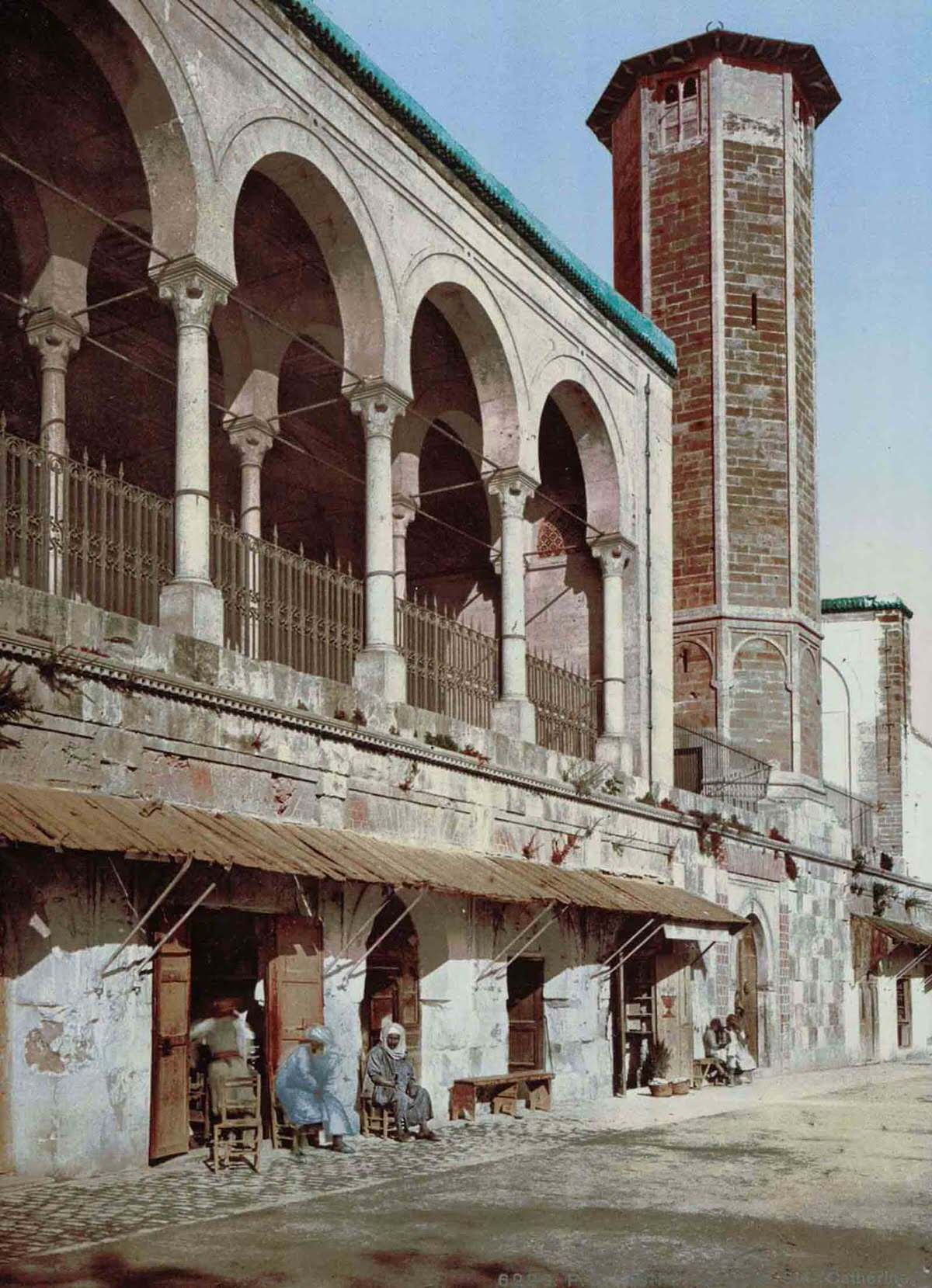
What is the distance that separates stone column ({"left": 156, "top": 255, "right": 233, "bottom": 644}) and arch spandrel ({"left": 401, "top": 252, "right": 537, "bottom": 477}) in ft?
14.5

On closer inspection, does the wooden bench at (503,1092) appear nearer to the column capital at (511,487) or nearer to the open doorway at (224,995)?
the open doorway at (224,995)

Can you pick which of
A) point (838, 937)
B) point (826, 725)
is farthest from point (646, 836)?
point (826, 725)

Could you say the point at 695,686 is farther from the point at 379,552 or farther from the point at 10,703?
the point at 10,703

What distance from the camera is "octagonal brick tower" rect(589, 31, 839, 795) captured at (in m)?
24.4

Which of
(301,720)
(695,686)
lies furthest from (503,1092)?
(695,686)

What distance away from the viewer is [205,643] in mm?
11523

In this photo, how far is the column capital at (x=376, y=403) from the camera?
14.5 meters

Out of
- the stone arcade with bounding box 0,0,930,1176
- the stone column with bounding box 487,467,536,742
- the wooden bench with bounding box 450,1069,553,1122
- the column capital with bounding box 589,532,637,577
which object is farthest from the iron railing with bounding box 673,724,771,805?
the wooden bench with bounding box 450,1069,553,1122

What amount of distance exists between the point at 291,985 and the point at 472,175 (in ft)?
27.3

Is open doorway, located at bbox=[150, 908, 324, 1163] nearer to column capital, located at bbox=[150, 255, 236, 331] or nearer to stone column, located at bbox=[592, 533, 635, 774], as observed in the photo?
column capital, located at bbox=[150, 255, 236, 331]

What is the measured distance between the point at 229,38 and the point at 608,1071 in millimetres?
10638

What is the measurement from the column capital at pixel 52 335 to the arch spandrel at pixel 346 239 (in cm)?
176

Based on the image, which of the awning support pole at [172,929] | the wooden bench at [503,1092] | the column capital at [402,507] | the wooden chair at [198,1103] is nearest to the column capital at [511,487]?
the column capital at [402,507]

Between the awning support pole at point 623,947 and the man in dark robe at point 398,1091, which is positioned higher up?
the awning support pole at point 623,947
